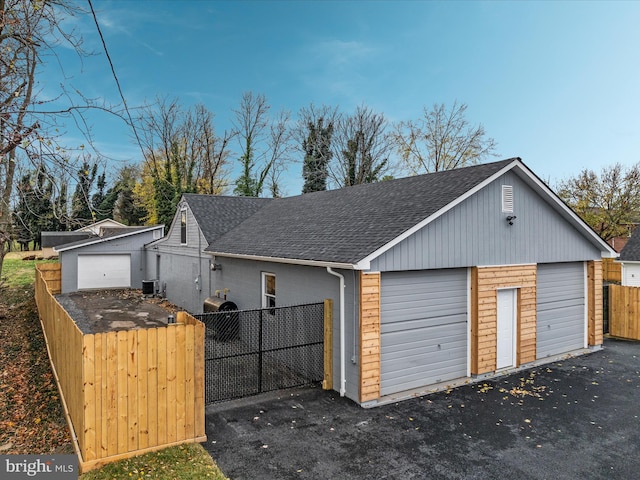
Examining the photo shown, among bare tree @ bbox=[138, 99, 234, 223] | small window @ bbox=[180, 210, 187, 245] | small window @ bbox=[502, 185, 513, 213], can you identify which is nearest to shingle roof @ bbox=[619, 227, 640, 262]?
small window @ bbox=[502, 185, 513, 213]

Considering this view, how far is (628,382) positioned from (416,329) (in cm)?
498

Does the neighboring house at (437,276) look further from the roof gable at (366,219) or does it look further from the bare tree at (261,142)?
the bare tree at (261,142)

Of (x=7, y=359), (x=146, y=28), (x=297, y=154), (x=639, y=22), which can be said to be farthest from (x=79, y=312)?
(x=297, y=154)

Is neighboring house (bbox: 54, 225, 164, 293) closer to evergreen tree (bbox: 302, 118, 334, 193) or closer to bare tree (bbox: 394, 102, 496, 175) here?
evergreen tree (bbox: 302, 118, 334, 193)

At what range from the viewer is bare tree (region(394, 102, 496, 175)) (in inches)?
1315

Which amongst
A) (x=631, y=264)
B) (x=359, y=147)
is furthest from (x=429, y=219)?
(x=359, y=147)

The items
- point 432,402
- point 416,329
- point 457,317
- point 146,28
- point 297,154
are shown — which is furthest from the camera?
point 297,154

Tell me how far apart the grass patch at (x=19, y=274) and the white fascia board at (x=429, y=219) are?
20257mm

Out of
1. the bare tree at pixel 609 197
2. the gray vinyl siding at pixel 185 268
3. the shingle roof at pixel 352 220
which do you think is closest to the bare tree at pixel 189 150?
the gray vinyl siding at pixel 185 268

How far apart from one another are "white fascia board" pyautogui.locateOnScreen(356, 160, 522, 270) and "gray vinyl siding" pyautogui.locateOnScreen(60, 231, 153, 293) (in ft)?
63.6

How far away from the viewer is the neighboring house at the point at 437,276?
799 centimetres

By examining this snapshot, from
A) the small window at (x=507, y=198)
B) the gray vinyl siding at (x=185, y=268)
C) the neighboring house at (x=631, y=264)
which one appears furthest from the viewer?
the neighboring house at (x=631, y=264)

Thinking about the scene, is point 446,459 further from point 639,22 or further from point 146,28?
point 639,22

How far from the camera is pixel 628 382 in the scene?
903cm
